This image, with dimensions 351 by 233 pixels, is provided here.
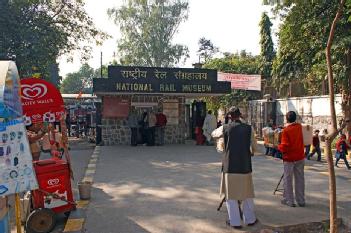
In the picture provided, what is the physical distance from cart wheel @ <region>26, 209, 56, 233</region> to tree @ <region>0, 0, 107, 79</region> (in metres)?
13.6

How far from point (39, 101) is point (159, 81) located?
1047 cm

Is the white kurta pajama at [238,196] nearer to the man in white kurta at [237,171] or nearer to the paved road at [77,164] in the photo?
the man in white kurta at [237,171]

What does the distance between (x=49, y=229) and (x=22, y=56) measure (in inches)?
548

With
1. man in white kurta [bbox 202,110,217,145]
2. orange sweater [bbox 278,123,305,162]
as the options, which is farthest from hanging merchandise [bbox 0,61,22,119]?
man in white kurta [bbox 202,110,217,145]

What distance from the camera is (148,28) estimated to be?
131 feet

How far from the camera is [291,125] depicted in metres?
6.69

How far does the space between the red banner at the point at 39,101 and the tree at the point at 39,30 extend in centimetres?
1283

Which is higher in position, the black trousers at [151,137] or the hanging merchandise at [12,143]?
the hanging merchandise at [12,143]

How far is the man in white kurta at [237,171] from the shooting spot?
5.52 metres

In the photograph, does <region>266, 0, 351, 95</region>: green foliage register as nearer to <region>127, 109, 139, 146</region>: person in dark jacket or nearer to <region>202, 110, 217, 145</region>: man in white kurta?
<region>202, 110, 217, 145</region>: man in white kurta

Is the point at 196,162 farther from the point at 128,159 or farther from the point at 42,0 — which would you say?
the point at 42,0

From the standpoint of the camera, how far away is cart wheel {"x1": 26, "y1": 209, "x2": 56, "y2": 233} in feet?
18.3

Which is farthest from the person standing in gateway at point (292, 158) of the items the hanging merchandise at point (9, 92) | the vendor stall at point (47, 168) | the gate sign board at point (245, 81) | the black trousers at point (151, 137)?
the gate sign board at point (245, 81)

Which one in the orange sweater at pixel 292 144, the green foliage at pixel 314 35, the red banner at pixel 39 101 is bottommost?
the orange sweater at pixel 292 144
